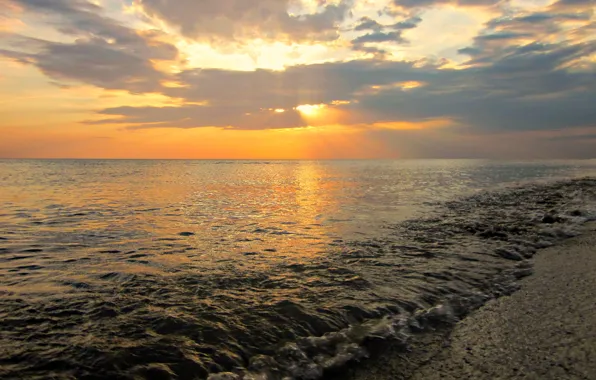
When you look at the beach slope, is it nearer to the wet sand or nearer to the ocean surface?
the wet sand

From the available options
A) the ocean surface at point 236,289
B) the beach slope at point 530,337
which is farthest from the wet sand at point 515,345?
the ocean surface at point 236,289

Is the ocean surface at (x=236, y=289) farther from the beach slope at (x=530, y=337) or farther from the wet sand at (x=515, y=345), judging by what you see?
the beach slope at (x=530, y=337)

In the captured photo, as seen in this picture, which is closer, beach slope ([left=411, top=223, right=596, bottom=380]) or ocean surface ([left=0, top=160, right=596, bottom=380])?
beach slope ([left=411, top=223, right=596, bottom=380])

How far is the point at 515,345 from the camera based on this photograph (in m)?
5.23

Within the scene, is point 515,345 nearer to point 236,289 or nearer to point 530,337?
point 530,337

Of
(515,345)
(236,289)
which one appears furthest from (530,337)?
(236,289)

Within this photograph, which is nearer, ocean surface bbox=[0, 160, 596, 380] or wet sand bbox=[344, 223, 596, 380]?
wet sand bbox=[344, 223, 596, 380]

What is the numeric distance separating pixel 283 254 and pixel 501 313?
6.95m

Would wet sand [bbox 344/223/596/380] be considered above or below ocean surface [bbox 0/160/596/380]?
above

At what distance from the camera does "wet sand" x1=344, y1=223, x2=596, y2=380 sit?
4598mm

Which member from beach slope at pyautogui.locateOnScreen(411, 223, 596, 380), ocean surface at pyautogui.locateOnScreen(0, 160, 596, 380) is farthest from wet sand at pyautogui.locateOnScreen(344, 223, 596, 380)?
ocean surface at pyautogui.locateOnScreen(0, 160, 596, 380)

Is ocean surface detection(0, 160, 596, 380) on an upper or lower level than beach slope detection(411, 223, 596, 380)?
lower

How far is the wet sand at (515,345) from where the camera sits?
4598 mm

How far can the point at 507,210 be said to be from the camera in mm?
22016
